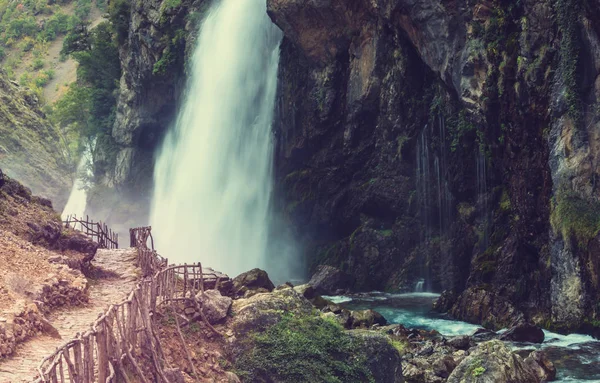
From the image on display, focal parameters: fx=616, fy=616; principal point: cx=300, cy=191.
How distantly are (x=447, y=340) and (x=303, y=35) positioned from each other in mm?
19865

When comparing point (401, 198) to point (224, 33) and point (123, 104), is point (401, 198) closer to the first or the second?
point (224, 33)

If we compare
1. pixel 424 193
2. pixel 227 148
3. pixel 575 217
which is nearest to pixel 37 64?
pixel 227 148

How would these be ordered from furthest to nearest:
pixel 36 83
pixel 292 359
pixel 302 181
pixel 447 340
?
1. pixel 36 83
2. pixel 302 181
3. pixel 447 340
4. pixel 292 359

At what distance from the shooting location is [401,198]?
107 ft

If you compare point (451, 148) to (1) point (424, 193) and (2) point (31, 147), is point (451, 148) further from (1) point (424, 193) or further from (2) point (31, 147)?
(2) point (31, 147)

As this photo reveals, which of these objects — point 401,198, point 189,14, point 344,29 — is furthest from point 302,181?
point 189,14

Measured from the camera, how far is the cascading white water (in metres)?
39.5

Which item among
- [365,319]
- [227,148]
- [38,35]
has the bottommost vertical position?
[365,319]

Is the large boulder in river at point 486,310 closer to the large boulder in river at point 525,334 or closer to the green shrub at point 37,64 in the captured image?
the large boulder in river at point 525,334

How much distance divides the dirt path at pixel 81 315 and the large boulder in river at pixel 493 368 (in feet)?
25.4

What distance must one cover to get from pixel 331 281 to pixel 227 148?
14.1m

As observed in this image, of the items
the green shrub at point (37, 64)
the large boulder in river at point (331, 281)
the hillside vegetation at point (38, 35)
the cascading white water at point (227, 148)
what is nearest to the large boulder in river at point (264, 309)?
the large boulder in river at point (331, 281)

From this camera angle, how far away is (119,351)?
8977 millimetres

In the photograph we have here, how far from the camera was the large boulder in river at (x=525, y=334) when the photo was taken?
18.4 meters
